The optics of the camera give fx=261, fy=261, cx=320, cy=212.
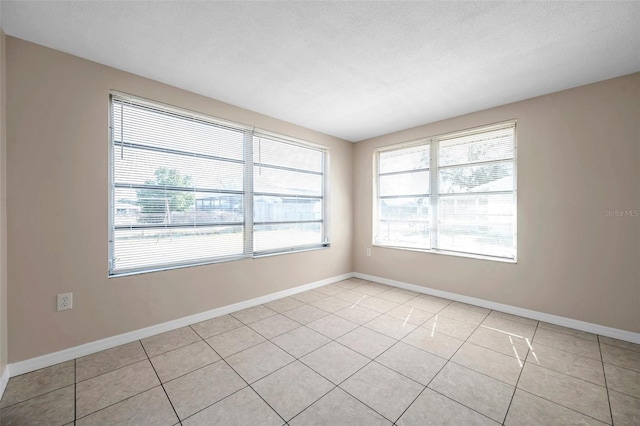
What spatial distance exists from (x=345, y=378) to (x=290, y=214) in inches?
101

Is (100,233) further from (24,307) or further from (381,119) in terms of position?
(381,119)

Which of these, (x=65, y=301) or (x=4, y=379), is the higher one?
(x=65, y=301)

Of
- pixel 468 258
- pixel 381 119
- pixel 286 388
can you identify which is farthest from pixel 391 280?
pixel 286 388

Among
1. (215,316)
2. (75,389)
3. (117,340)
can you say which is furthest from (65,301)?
(215,316)

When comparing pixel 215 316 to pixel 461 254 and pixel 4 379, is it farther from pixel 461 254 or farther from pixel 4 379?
pixel 461 254

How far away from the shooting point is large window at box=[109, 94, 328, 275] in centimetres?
264

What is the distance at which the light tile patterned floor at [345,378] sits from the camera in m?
1.68

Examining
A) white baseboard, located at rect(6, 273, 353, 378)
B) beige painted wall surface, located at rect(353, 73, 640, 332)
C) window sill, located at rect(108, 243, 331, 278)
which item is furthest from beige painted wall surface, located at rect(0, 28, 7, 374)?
beige painted wall surface, located at rect(353, 73, 640, 332)

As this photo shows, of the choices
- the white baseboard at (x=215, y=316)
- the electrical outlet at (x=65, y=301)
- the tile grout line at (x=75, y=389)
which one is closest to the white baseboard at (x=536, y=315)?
the white baseboard at (x=215, y=316)

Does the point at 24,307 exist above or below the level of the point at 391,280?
above

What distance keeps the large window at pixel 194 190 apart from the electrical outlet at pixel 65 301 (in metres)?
0.37

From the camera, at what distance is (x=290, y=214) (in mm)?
4180

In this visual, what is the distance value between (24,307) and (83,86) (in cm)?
196

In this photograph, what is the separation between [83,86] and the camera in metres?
2.39
